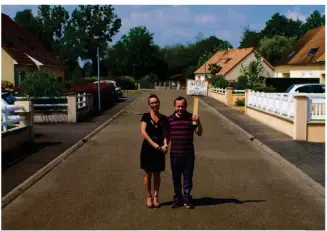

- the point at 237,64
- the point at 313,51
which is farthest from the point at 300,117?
the point at 237,64

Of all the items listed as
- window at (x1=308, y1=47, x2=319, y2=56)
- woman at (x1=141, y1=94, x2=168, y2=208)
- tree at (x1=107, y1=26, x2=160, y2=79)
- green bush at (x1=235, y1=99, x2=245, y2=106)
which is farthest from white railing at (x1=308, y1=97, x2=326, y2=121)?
tree at (x1=107, y1=26, x2=160, y2=79)

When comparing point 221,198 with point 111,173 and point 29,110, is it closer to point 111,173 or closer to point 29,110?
point 111,173

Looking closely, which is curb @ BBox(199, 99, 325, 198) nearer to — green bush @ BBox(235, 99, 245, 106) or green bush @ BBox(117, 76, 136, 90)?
green bush @ BBox(235, 99, 245, 106)

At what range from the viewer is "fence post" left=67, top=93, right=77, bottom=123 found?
2342 centimetres

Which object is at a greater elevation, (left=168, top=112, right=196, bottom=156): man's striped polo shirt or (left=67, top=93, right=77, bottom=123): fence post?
(left=168, top=112, right=196, bottom=156): man's striped polo shirt

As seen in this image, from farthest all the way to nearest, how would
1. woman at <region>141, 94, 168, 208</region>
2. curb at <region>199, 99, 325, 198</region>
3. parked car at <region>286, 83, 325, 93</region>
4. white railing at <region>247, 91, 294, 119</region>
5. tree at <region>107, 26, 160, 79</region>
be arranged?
tree at <region>107, 26, 160, 79</region>, parked car at <region>286, 83, 325, 93</region>, white railing at <region>247, 91, 294, 119</region>, curb at <region>199, 99, 325, 198</region>, woman at <region>141, 94, 168, 208</region>

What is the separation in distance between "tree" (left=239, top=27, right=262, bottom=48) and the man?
112277 mm

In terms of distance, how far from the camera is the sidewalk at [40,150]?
10.3 metres

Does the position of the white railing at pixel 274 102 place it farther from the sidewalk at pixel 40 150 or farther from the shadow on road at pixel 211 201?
the shadow on road at pixel 211 201

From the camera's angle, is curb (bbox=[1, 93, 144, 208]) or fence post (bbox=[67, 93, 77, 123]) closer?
curb (bbox=[1, 93, 144, 208])

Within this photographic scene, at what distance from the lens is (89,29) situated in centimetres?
9494

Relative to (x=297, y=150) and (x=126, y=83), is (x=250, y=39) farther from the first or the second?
(x=297, y=150)

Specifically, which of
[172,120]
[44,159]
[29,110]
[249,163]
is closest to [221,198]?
[172,120]

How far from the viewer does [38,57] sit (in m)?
41.1
